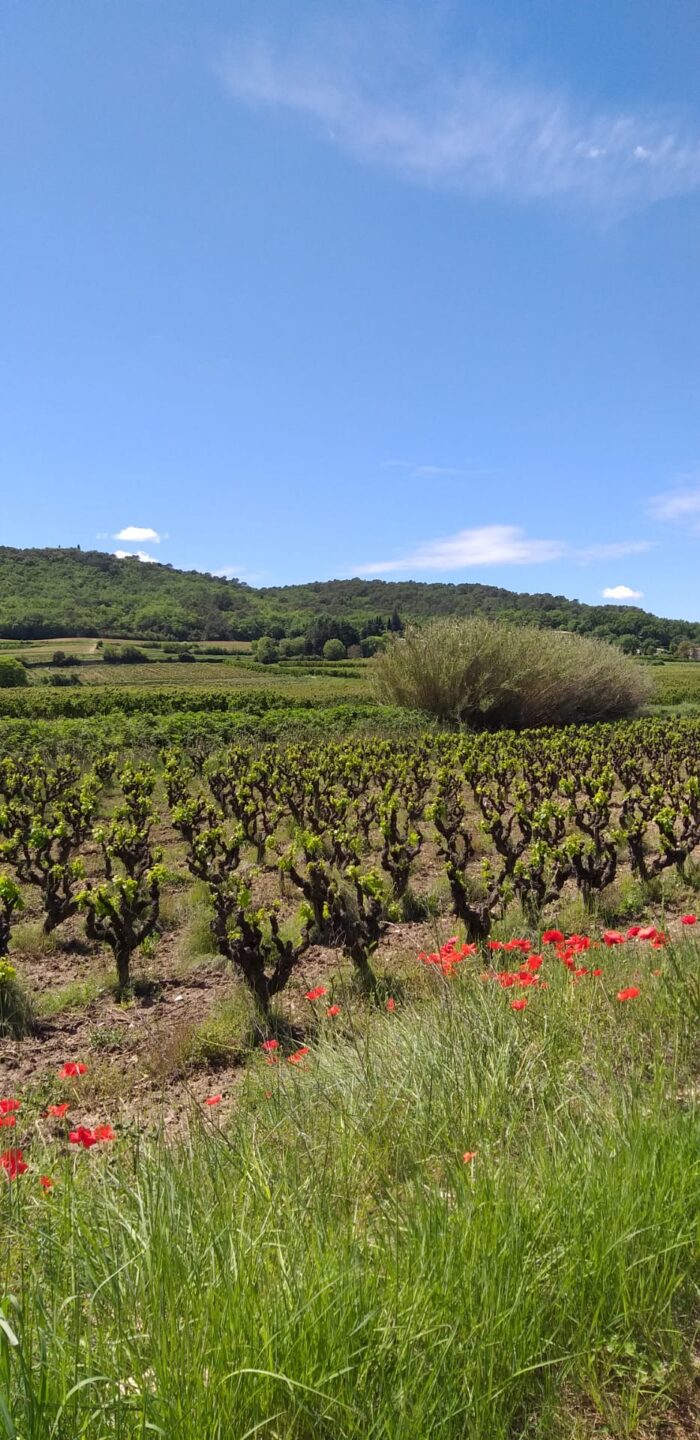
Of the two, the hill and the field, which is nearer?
the field

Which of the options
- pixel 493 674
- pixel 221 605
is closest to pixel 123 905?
pixel 493 674

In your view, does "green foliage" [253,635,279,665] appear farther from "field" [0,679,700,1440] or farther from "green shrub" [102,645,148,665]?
"field" [0,679,700,1440]

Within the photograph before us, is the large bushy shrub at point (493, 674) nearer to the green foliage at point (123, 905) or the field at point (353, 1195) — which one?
the green foliage at point (123, 905)

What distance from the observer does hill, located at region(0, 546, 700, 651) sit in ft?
282

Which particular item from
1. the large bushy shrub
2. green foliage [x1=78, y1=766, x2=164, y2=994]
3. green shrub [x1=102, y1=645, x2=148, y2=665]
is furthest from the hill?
green foliage [x1=78, y1=766, x2=164, y2=994]

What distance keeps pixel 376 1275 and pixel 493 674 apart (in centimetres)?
2976

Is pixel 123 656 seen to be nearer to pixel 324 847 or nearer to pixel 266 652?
pixel 266 652

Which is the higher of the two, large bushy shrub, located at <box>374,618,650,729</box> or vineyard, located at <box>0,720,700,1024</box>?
large bushy shrub, located at <box>374,618,650,729</box>

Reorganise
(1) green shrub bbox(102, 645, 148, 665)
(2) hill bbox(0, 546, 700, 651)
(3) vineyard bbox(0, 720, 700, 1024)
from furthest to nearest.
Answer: (2) hill bbox(0, 546, 700, 651) < (1) green shrub bbox(102, 645, 148, 665) < (3) vineyard bbox(0, 720, 700, 1024)

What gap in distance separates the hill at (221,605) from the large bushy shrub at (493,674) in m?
29.4

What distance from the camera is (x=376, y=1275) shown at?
6.07 ft

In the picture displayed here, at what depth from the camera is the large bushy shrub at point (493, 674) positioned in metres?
30.8

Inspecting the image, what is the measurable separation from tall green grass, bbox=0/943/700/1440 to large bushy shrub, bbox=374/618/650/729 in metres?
27.1

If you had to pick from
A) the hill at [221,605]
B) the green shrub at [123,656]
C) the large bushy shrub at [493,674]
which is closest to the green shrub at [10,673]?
the green shrub at [123,656]
